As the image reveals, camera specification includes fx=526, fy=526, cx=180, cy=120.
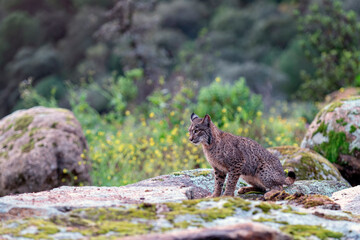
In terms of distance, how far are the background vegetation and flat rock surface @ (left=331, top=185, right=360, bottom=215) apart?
3971 mm

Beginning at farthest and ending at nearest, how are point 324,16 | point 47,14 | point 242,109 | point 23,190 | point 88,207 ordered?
point 47,14, point 324,16, point 242,109, point 23,190, point 88,207

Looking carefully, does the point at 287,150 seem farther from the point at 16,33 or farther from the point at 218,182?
the point at 16,33

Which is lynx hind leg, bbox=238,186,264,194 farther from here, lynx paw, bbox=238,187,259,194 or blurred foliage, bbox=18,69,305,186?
blurred foliage, bbox=18,69,305,186

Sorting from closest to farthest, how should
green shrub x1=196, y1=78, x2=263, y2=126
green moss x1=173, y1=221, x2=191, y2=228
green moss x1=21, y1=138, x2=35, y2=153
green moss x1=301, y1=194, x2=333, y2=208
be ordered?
green moss x1=173, y1=221, x2=191, y2=228
green moss x1=301, y1=194, x2=333, y2=208
green moss x1=21, y1=138, x2=35, y2=153
green shrub x1=196, y1=78, x2=263, y2=126

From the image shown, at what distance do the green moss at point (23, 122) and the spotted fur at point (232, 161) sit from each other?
4.35 metres

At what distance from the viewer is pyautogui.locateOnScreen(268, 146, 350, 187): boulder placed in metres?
8.56

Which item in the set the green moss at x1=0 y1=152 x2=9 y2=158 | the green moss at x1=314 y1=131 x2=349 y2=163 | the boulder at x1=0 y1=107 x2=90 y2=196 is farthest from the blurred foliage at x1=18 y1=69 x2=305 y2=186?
the green moss at x1=314 y1=131 x2=349 y2=163

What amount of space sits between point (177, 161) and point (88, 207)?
5.90 m

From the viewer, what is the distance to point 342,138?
30.3 ft

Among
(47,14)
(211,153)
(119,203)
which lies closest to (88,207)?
(119,203)

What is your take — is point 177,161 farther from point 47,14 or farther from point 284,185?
point 47,14

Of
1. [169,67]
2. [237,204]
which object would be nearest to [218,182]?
[237,204]

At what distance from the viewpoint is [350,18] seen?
20734 millimetres

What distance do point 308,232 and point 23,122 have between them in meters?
7.43
